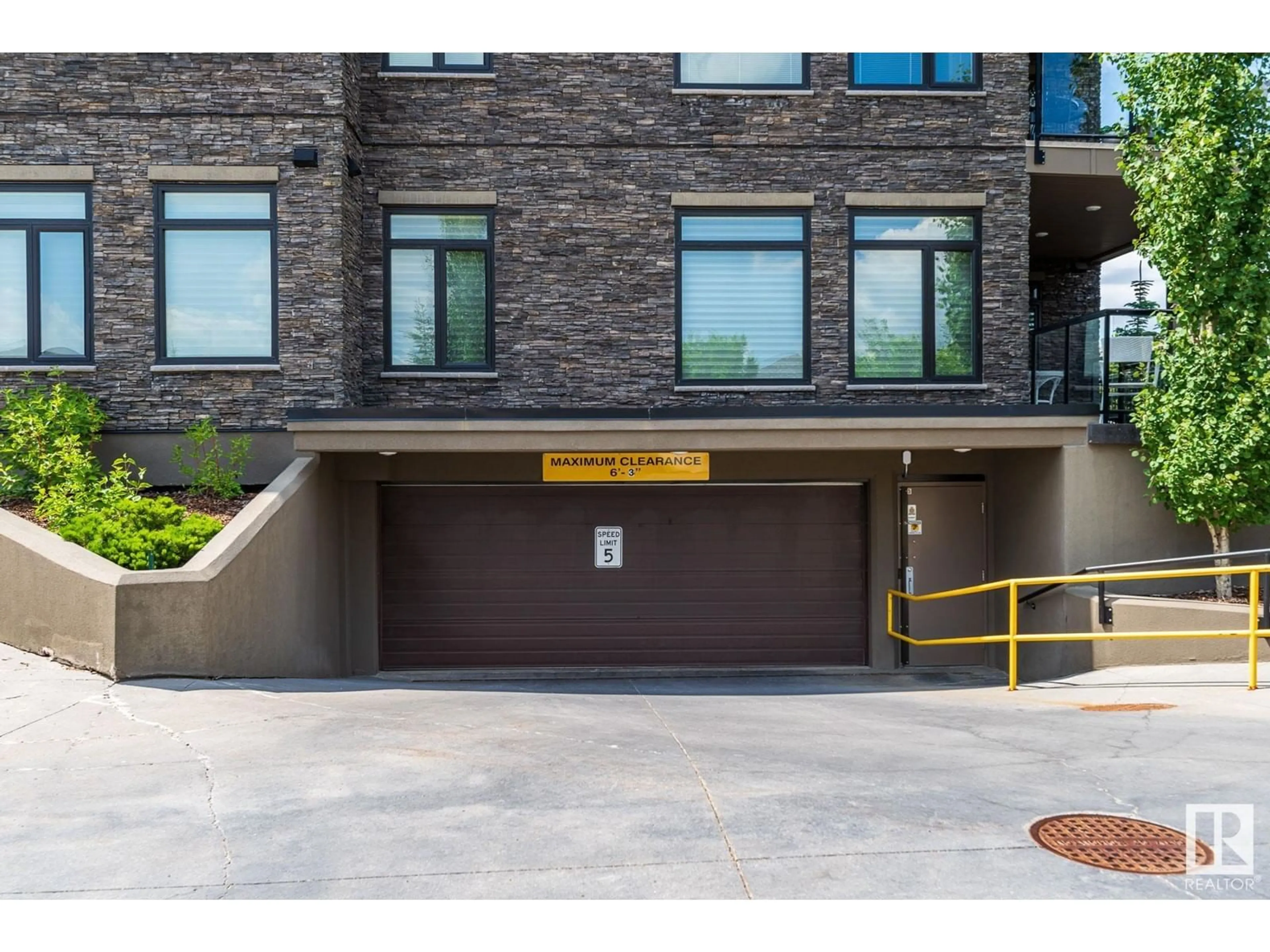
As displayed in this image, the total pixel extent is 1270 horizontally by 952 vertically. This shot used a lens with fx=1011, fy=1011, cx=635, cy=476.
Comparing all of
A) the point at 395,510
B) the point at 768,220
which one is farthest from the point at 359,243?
the point at 768,220

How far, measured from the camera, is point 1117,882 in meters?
4.55

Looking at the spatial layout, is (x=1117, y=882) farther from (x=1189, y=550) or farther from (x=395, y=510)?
(x=395, y=510)

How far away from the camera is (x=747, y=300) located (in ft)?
44.6

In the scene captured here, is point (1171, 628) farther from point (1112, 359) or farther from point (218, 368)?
point (218, 368)

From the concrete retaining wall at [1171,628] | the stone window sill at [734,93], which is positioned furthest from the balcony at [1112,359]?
the stone window sill at [734,93]

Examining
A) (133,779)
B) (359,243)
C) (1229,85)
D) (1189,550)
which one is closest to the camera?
(133,779)

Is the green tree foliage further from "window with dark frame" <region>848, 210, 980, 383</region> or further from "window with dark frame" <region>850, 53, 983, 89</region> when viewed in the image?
"window with dark frame" <region>850, 53, 983, 89</region>

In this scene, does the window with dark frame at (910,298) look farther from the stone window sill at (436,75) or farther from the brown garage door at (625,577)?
the stone window sill at (436,75)

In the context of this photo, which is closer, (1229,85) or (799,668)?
(1229,85)

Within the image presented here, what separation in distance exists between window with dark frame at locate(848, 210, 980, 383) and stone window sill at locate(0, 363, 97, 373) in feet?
32.1

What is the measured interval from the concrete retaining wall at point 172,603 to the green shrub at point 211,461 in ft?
3.40

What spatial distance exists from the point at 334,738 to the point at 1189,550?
33.0 ft

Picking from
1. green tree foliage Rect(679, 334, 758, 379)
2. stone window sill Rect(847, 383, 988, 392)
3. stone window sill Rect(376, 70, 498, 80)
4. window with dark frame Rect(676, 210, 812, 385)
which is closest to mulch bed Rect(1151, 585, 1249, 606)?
stone window sill Rect(847, 383, 988, 392)

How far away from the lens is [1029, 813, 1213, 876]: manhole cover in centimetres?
477
